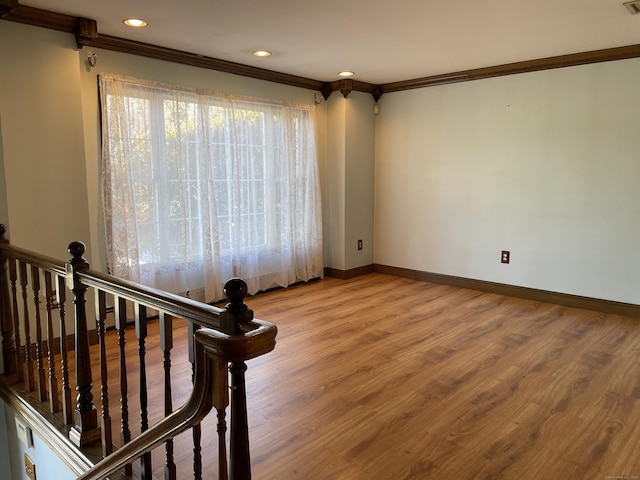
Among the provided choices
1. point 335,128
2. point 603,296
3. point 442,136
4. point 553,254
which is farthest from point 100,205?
point 603,296

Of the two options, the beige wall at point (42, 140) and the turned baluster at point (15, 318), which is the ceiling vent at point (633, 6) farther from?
the turned baluster at point (15, 318)

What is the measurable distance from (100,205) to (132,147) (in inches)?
21.4

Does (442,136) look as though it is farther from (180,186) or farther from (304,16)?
(180,186)

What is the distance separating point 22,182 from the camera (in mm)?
3055

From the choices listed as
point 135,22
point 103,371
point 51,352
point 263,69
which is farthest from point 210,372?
point 263,69

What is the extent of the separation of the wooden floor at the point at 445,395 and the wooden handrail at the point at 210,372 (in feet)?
2.50

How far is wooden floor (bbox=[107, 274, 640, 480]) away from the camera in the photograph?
6.84ft

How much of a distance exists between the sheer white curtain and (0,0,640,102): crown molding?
0.90 feet

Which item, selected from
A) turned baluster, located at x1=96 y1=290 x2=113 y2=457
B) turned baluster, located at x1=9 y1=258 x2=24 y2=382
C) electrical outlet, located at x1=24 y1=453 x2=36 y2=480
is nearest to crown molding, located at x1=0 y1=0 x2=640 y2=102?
turned baluster, located at x1=9 y1=258 x2=24 y2=382

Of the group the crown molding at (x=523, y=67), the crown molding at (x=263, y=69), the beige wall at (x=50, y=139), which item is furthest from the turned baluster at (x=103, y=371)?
the crown molding at (x=523, y=67)

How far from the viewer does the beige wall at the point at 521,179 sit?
407 cm

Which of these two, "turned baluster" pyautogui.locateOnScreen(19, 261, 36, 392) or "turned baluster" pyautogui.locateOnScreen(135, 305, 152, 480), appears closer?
"turned baluster" pyautogui.locateOnScreen(135, 305, 152, 480)

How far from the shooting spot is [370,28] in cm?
334

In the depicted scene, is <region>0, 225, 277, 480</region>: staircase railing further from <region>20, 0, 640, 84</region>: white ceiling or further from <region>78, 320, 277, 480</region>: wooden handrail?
<region>20, 0, 640, 84</region>: white ceiling
